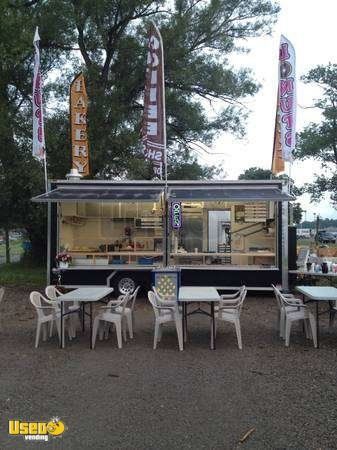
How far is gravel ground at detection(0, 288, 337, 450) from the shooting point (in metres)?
3.85

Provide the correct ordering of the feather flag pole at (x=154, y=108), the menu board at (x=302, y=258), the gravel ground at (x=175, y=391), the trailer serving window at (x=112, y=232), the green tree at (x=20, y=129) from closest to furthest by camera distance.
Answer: the gravel ground at (x=175, y=391), the feather flag pole at (x=154, y=108), the menu board at (x=302, y=258), the trailer serving window at (x=112, y=232), the green tree at (x=20, y=129)

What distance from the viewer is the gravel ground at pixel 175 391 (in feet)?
12.6

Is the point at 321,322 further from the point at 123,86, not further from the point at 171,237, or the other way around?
the point at 123,86

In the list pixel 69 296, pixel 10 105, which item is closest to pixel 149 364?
pixel 69 296

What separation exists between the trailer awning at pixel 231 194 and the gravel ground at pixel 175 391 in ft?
12.7

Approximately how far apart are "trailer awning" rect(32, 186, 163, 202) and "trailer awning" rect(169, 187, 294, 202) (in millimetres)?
507

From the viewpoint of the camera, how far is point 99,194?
11844 millimetres

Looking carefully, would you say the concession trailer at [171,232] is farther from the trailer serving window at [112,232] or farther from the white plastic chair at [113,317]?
the white plastic chair at [113,317]

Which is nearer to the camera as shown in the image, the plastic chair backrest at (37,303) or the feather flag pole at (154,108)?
the plastic chair backrest at (37,303)

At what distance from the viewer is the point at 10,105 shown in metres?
17.2

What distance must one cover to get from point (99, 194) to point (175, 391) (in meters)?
7.41

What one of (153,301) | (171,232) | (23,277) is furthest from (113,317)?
(23,277)

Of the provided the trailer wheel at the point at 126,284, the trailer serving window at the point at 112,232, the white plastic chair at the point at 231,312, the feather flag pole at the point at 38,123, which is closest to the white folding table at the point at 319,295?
the white plastic chair at the point at 231,312

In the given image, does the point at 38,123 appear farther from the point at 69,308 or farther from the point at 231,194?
the point at 69,308
